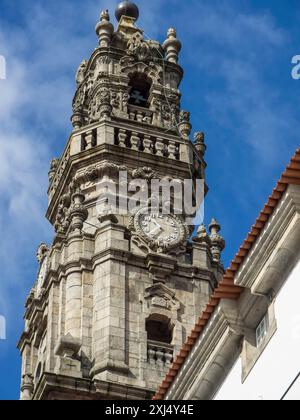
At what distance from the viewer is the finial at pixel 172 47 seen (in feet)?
155

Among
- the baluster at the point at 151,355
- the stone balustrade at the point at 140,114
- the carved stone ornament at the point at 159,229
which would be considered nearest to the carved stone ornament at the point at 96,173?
the carved stone ornament at the point at 159,229

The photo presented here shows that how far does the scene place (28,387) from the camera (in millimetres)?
36062

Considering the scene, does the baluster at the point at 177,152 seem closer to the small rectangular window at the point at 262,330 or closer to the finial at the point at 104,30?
the finial at the point at 104,30

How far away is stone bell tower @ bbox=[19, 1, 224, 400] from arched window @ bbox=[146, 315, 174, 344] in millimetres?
39

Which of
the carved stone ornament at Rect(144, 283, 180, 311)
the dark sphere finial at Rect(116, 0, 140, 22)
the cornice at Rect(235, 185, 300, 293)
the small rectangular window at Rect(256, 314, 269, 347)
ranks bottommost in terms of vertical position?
the small rectangular window at Rect(256, 314, 269, 347)

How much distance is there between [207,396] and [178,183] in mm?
18514

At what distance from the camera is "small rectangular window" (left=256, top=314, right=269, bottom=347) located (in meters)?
22.3

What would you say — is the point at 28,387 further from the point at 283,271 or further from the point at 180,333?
the point at 283,271

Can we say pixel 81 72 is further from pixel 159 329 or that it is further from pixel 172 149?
pixel 159 329

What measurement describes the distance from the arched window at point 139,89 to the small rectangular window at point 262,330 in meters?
23.2

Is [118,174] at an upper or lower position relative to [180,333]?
upper

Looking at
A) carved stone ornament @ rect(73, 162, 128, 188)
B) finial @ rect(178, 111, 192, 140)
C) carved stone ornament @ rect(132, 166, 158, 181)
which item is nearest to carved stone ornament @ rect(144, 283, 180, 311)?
carved stone ornament @ rect(132, 166, 158, 181)

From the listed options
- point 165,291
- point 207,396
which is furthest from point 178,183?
point 207,396

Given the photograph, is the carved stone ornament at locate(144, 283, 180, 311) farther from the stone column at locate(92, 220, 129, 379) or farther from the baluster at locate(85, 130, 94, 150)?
the baluster at locate(85, 130, 94, 150)
